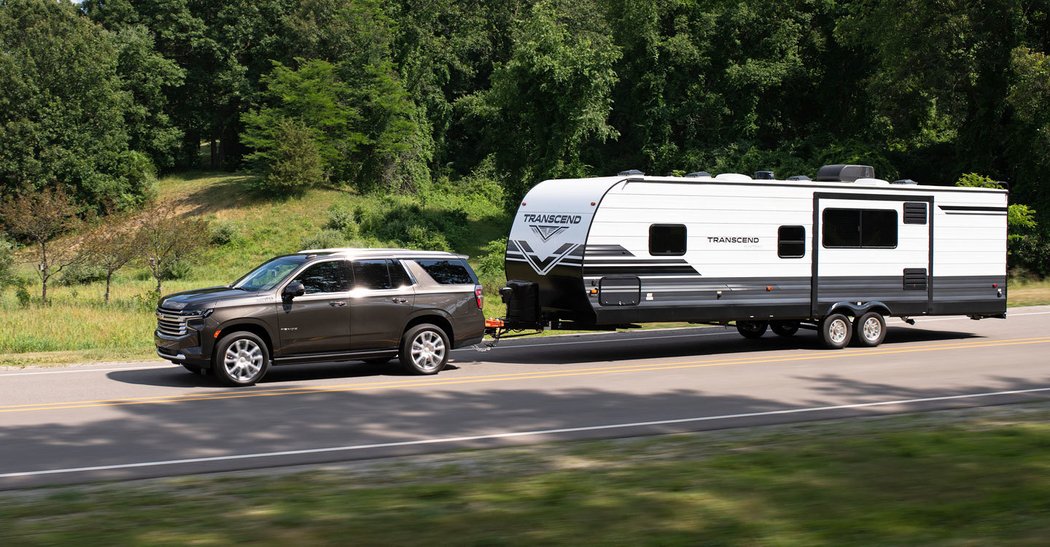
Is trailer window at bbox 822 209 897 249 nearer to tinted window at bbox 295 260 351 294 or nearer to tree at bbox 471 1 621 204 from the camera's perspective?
tinted window at bbox 295 260 351 294

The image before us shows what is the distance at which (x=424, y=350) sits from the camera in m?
15.4

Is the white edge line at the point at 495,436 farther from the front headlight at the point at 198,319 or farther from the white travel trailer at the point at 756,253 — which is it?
the white travel trailer at the point at 756,253

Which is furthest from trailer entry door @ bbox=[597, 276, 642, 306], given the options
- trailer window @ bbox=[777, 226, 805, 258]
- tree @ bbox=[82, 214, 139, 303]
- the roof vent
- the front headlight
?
tree @ bbox=[82, 214, 139, 303]

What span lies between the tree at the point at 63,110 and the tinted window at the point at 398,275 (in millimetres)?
46970

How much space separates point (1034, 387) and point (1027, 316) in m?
12.6

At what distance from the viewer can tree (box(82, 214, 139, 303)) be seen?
96.0ft

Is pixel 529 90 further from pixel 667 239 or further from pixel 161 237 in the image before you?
pixel 667 239

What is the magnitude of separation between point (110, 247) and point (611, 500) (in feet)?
84.4

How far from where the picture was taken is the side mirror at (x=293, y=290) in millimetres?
14327

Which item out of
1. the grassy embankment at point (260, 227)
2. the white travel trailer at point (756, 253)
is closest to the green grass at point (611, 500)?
the white travel trailer at point (756, 253)

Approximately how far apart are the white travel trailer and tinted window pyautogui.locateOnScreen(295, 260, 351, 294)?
3602 mm

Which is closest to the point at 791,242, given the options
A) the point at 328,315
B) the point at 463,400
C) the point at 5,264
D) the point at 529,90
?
the point at 463,400

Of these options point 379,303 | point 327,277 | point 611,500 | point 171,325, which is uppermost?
point 327,277

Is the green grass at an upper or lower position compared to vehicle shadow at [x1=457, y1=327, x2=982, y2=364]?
lower
